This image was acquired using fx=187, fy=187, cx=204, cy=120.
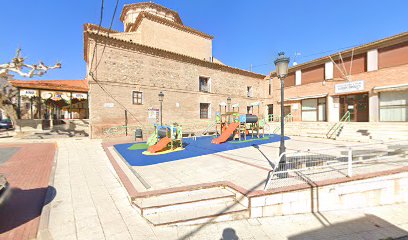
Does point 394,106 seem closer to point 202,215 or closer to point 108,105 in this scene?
point 202,215

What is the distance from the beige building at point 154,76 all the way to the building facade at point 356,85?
6826 mm

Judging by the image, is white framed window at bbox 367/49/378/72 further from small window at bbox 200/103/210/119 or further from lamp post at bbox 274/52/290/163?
lamp post at bbox 274/52/290/163

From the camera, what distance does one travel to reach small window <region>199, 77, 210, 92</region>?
70.0ft

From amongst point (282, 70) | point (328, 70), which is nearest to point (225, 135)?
point (282, 70)

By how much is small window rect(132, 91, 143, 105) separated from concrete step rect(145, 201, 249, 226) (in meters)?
13.8

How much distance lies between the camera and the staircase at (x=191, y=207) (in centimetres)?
389

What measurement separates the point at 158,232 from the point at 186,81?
17.2 m

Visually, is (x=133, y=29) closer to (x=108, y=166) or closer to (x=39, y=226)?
(x=108, y=166)

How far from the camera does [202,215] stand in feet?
13.0

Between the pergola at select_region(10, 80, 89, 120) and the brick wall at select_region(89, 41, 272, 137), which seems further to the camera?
the pergola at select_region(10, 80, 89, 120)

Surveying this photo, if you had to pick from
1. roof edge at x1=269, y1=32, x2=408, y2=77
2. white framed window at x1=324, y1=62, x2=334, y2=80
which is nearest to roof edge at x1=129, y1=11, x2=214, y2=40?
roof edge at x1=269, y1=32, x2=408, y2=77

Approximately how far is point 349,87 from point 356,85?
21.0 inches

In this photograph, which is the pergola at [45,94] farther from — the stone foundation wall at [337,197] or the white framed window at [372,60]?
the white framed window at [372,60]

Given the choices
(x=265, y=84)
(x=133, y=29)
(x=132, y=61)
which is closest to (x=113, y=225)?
(x=132, y=61)
